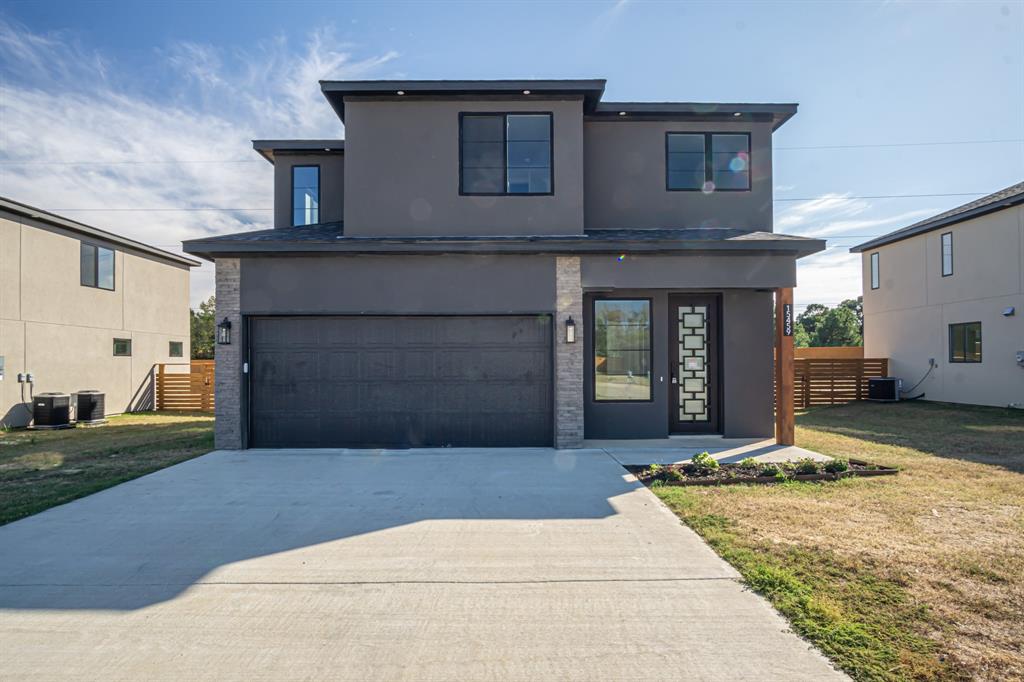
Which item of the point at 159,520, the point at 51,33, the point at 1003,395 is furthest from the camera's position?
the point at 1003,395

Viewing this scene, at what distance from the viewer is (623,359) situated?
10.2 m

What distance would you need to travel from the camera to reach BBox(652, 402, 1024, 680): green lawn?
3270mm

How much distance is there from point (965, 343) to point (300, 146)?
19.9 metres

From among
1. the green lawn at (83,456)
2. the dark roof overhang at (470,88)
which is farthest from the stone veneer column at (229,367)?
the dark roof overhang at (470,88)

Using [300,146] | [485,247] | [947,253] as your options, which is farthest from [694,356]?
[947,253]

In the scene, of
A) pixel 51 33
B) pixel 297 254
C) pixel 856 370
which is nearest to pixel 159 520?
pixel 297 254

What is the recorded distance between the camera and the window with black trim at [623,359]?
1014 centimetres

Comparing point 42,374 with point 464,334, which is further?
point 42,374

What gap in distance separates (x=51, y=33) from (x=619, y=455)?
55.2 feet

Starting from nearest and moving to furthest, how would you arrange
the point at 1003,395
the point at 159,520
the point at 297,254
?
the point at 159,520, the point at 297,254, the point at 1003,395

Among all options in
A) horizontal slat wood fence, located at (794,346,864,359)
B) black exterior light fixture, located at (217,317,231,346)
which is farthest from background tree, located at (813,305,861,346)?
black exterior light fixture, located at (217,317,231,346)

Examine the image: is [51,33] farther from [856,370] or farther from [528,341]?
[856,370]

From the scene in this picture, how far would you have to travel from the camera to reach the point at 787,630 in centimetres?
349

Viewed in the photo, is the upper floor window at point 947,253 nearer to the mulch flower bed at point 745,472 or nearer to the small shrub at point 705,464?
the mulch flower bed at point 745,472
